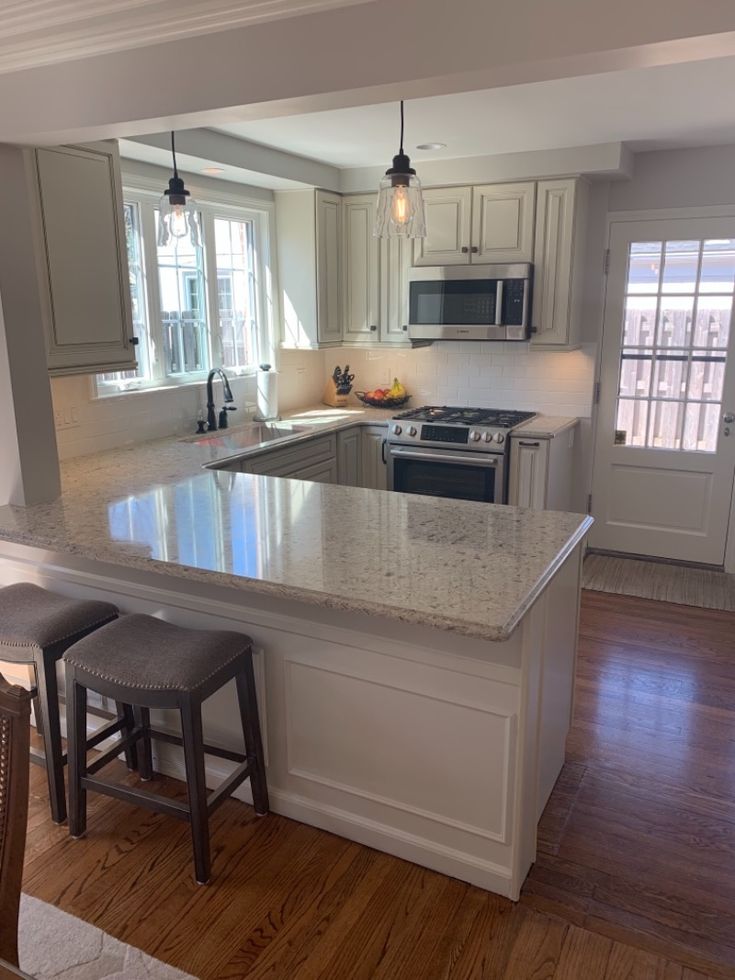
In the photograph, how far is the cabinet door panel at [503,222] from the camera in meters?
4.26

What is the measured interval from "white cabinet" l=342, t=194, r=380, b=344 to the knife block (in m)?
0.46

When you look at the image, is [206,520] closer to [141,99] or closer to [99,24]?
[141,99]

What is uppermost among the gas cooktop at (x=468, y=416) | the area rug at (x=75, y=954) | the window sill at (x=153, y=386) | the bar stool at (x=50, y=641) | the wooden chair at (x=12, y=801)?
the window sill at (x=153, y=386)

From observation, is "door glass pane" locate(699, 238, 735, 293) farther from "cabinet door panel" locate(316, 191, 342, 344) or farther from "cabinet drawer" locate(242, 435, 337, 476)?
"cabinet drawer" locate(242, 435, 337, 476)

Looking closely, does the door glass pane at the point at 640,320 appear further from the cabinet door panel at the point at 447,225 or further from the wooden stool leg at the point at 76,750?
the wooden stool leg at the point at 76,750

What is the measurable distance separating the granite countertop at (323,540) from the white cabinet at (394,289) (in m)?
2.13

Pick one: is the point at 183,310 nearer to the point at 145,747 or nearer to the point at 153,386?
the point at 153,386

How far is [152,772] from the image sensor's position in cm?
257

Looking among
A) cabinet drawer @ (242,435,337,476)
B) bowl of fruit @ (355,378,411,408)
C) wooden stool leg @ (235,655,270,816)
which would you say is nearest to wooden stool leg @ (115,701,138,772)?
wooden stool leg @ (235,655,270,816)

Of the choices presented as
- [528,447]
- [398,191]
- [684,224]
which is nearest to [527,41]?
[398,191]

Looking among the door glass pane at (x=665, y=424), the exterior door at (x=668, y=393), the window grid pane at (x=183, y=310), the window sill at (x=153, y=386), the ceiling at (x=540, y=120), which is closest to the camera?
the ceiling at (x=540, y=120)

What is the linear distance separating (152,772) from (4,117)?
2.25 meters

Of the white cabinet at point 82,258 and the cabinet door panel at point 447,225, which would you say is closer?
the white cabinet at point 82,258

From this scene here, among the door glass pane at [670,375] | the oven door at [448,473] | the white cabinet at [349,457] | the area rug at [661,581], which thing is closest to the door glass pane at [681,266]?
the door glass pane at [670,375]
